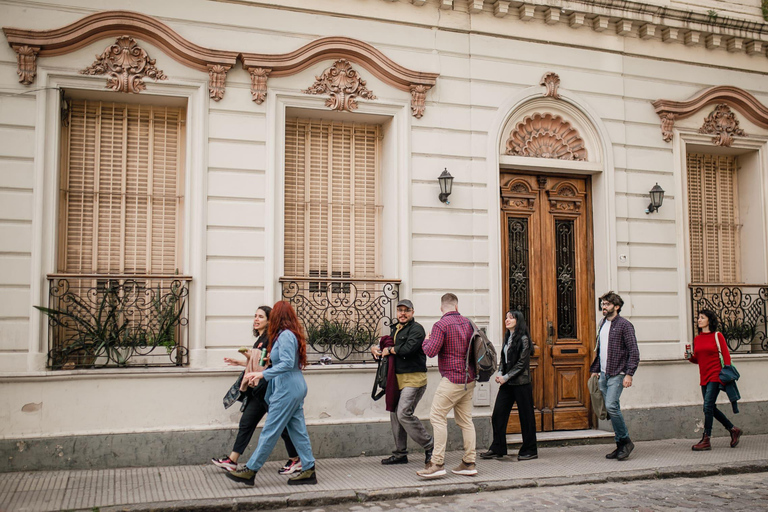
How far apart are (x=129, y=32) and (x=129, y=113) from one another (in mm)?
979

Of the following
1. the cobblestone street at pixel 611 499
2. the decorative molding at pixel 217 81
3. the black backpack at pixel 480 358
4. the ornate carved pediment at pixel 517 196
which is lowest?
the cobblestone street at pixel 611 499

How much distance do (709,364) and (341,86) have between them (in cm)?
605

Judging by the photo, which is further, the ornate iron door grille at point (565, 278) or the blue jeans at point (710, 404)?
the ornate iron door grille at point (565, 278)

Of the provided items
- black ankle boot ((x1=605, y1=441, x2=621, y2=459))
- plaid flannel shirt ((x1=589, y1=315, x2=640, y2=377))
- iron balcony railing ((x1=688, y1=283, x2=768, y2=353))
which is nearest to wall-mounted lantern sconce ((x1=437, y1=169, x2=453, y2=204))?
plaid flannel shirt ((x1=589, y1=315, x2=640, y2=377))

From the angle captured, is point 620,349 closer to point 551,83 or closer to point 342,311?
point 342,311

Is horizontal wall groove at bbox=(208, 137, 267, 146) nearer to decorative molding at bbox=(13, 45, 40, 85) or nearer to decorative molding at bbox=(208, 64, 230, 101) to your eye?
decorative molding at bbox=(208, 64, 230, 101)

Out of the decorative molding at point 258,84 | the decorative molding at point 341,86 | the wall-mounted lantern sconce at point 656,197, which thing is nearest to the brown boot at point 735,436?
the wall-mounted lantern sconce at point 656,197

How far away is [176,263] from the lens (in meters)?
8.90

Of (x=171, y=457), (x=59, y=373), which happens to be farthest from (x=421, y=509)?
(x=59, y=373)

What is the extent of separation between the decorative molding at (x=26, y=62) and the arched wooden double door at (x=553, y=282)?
20.1 ft

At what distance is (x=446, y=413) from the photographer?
7.66 metres

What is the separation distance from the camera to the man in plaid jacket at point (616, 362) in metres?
8.70

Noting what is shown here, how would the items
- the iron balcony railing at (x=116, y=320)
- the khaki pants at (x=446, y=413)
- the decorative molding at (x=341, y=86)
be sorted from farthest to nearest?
the decorative molding at (x=341, y=86)
the iron balcony railing at (x=116, y=320)
the khaki pants at (x=446, y=413)

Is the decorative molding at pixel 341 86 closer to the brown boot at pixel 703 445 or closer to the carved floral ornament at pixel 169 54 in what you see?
the carved floral ornament at pixel 169 54
